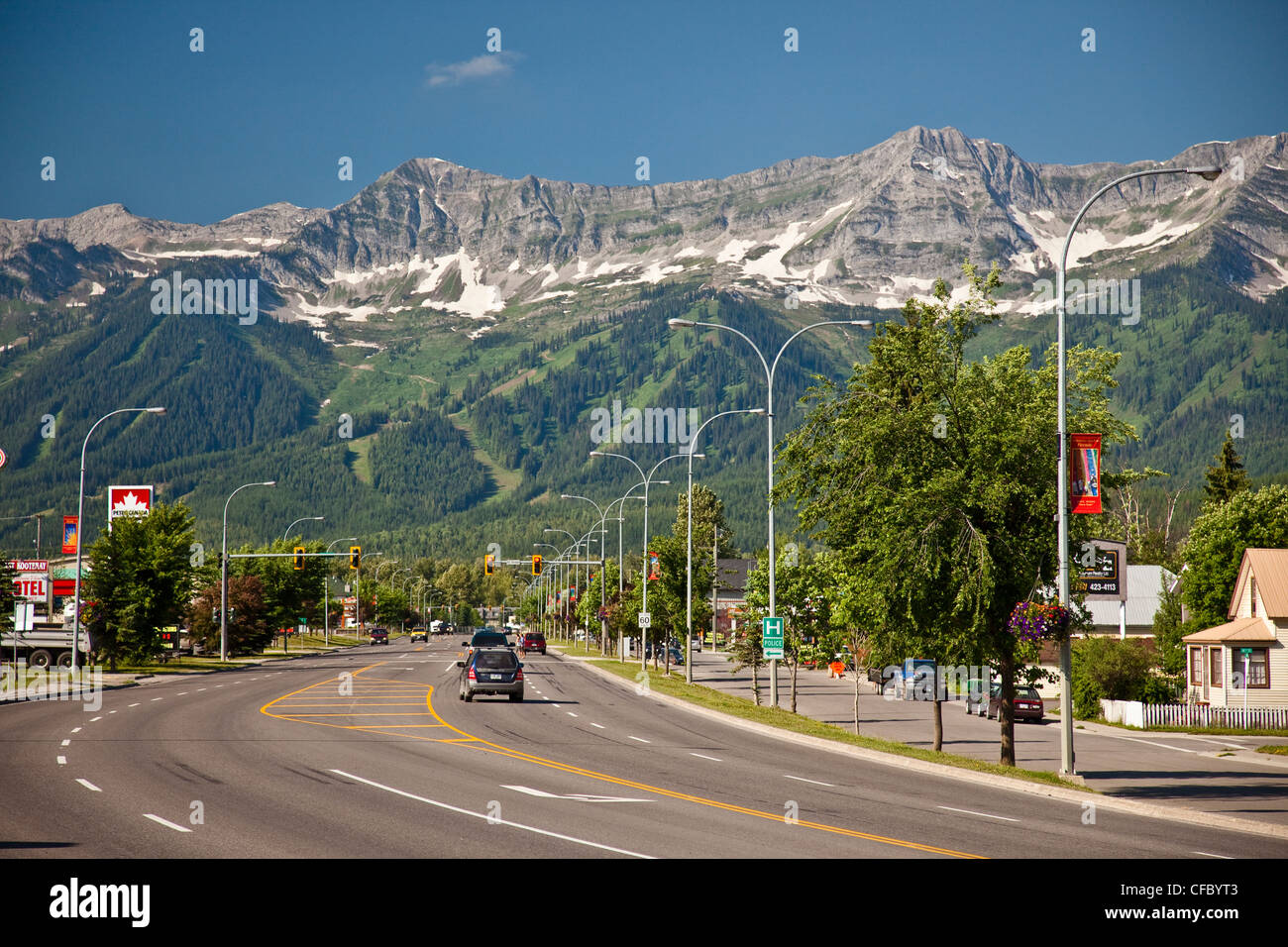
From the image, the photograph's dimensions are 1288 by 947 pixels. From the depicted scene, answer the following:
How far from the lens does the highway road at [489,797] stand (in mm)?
14227

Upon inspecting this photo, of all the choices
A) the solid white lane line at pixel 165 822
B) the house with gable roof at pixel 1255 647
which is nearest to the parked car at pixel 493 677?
the solid white lane line at pixel 165 822

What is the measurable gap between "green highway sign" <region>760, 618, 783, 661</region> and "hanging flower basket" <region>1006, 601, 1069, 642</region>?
14.5 m

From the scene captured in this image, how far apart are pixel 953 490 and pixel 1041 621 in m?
3.67

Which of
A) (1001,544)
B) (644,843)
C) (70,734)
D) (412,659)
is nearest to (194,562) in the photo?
(412,659)

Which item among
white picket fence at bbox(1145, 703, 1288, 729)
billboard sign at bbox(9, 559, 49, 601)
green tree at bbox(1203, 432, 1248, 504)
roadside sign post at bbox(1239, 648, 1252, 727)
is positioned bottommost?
white picket fence at bbox(1145, 703, 1288, 729)

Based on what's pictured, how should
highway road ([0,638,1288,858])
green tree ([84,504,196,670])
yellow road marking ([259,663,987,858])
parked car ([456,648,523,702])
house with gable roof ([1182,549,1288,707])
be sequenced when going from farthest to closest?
green tree ([84,504,196,670])
house with gable roof ([1182,549,1288,707])
parked car ([456,648,523,702])
yellow road marking ([259,663,987,858])
highway road ([0,638,1288,858])

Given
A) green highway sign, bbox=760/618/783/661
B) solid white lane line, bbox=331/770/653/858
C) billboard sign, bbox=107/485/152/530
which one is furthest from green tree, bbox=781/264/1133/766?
billboard sign, bbox=107/485/152/530

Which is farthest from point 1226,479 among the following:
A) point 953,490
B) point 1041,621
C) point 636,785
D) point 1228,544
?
point 636,785

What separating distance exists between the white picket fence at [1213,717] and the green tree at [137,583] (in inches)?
1871

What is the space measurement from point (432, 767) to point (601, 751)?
510 centimetres

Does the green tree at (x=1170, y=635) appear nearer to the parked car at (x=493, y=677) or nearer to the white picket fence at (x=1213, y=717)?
the white picket fence at (x=1213, y=717)

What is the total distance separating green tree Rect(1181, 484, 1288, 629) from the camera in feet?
210

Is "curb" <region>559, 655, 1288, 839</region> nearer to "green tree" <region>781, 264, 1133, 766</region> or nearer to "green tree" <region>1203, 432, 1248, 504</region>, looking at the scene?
"green tree" <region>781, 264, 1133, 766</region>
